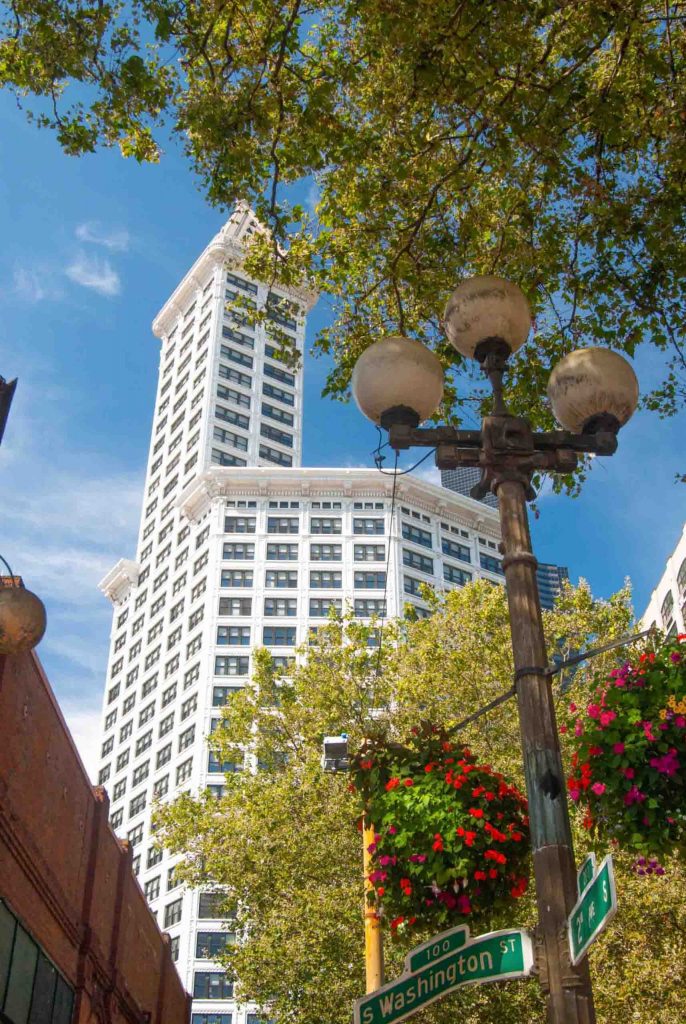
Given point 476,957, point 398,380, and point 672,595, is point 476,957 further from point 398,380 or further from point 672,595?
point 672,595

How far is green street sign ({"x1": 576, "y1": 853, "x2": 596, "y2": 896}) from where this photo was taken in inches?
171

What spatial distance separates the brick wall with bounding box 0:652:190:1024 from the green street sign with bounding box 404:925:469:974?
868 centimetres

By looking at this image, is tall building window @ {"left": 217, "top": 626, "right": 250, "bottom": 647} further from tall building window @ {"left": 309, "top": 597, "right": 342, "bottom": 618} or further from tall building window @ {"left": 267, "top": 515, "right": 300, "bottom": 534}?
tall building window @ {"left": 267, "top": 515, "right": 300, "bottom": 534}

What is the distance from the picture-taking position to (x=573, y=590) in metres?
28.3

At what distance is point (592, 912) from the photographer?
411 cm

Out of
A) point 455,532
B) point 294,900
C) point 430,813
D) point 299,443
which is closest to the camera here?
point 430,813

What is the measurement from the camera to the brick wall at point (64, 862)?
13.0 m

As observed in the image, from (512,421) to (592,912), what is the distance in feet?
8.53

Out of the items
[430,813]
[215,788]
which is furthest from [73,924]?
[215,788]

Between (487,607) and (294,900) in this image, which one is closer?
(294,900)

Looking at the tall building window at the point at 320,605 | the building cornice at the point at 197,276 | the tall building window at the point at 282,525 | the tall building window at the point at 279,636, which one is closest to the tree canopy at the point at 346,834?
the tall building window at the point at 279,636

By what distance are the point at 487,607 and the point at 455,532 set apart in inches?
2855

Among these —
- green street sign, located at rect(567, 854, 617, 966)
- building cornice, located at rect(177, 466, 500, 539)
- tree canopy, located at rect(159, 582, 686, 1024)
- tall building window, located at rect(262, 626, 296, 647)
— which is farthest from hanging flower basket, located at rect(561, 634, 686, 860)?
building cornice, located at rect(177, 466, 500, 539)

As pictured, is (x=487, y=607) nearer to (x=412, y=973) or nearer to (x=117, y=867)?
(x=117, y=867)
